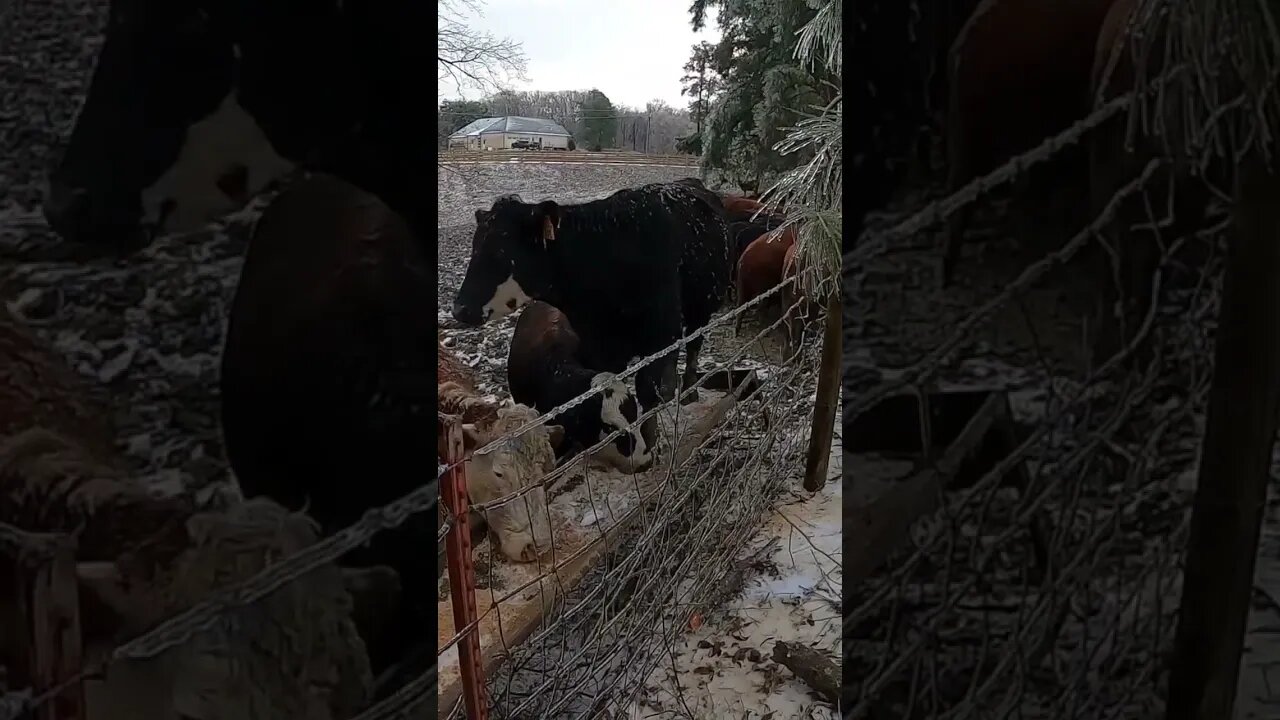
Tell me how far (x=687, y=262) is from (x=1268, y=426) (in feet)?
6.96

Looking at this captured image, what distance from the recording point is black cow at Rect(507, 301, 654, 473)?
2.46 m

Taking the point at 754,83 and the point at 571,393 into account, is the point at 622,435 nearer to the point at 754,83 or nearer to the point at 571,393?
the point at 571,393

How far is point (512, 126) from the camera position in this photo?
1.70 metres

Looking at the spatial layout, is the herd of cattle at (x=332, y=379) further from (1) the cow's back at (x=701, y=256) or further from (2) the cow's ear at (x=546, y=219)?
(1) the cow's back at (x=701, y=256)

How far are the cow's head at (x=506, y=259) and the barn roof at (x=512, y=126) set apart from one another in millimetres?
446

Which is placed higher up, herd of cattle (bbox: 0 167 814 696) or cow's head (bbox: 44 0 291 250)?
cow's head (bbox: 44 0 291 250)

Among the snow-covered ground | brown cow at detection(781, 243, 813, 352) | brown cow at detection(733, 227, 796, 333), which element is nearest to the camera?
the snow-covered ground

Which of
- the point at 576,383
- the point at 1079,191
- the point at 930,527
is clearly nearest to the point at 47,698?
the point at 930,527

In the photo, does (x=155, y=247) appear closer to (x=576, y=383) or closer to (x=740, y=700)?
(x=740, y=700)

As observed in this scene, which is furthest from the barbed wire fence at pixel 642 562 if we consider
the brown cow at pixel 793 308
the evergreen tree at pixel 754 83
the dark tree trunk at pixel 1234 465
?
the dark tree trunk at pixel 1234 465

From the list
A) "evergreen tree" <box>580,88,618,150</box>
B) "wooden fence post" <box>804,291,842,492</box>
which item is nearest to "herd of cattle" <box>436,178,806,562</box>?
"wooden fence post" <box>804,291,842,492</box>

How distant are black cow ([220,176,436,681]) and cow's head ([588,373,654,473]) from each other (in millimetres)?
1642

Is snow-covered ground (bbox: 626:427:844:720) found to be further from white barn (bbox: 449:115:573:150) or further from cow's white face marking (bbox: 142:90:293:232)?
cow's white face marking (bbox: 142:90:293:232)

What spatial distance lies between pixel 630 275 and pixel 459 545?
69.2 inches
